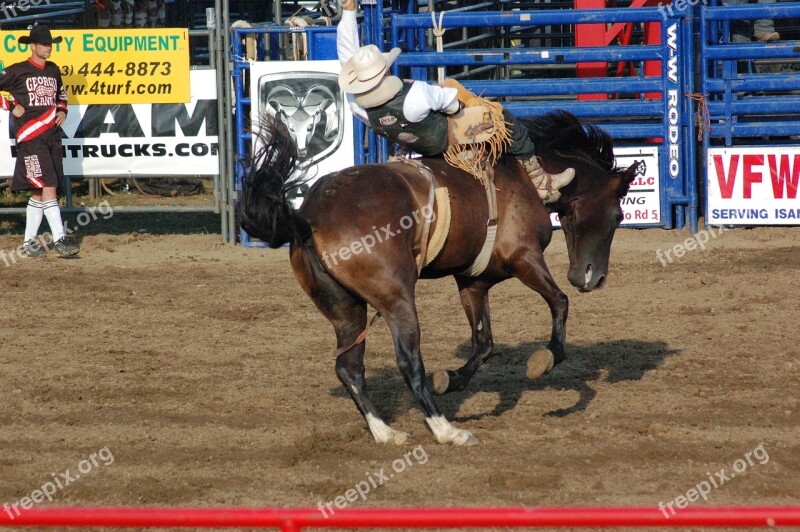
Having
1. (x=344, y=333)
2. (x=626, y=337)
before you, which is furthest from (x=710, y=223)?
(x=344, y=333)

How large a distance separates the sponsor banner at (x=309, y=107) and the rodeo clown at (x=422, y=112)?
17.0ft

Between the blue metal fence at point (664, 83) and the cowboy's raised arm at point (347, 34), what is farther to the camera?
the blue metal fence at point (664, 83)

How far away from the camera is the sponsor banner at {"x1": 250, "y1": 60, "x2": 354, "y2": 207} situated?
36.0 feet

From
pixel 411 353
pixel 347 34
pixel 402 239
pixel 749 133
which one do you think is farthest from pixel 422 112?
pixel 749 133

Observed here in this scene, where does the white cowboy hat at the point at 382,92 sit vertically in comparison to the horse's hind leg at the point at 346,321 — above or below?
above

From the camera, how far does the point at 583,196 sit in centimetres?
598

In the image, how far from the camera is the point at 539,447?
4996mm

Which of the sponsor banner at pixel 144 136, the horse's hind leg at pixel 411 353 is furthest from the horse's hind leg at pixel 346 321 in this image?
the sponsor banner at pixel 144 136

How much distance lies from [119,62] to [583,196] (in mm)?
6611

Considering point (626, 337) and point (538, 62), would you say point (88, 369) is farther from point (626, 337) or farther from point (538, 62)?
point (538, 62)

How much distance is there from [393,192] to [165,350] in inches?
110

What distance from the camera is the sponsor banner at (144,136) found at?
1112cm

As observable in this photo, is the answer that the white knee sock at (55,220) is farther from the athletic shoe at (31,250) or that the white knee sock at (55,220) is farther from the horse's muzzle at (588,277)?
the horse's muzzle at (588,277)

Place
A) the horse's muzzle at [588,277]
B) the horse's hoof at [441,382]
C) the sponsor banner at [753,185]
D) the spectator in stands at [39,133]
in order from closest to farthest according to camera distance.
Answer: the horse's hoof at [441,382]
the horse's muzzle at [588,277]
the spectator in stands at [39,133]
the sponsor banner at [753,185]
